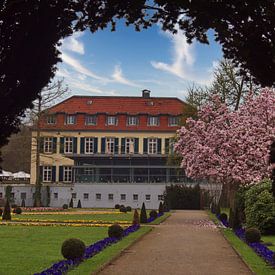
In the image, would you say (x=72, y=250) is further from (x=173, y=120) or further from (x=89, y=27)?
(x=173, y=120)

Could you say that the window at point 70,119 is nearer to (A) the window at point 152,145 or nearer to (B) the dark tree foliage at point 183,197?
(A) the window at point 152,145

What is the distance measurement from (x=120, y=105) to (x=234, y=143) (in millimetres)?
39106

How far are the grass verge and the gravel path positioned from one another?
18cm

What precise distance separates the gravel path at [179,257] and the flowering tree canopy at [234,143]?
7706mm

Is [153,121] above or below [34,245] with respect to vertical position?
above

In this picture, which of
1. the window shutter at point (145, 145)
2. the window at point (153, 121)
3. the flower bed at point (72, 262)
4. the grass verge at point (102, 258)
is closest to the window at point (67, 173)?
the window shutter at point (145, 145)

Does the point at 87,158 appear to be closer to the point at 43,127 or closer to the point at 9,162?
the point at 43,127

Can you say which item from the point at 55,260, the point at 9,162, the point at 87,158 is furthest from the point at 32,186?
the point at 55,260

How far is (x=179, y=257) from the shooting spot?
1459 cm

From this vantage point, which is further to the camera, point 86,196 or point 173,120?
point 173,120

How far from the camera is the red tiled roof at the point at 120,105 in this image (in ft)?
218

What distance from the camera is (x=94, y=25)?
8336 millimetres

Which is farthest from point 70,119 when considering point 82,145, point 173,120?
point 173,120

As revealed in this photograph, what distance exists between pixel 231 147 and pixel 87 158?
102 ft
